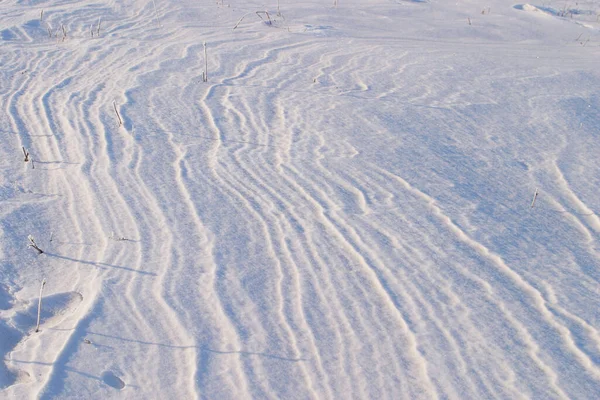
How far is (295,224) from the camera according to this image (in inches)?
131

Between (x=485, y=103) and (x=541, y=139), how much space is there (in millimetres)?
785

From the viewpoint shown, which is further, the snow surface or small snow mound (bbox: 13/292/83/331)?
small snow mound (bbox: 13/292/83/331)

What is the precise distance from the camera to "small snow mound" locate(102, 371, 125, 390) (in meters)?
2.21

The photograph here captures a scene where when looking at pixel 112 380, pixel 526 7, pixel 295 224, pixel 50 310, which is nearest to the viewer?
pixel 112 380

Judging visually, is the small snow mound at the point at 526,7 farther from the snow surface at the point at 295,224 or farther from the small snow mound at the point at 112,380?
the small snow mound at the point at 112,380

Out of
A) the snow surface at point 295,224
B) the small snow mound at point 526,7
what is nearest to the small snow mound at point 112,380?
the snow surface at point 295,224

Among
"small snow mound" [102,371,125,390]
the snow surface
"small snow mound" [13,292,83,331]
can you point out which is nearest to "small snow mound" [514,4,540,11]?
the snow surface

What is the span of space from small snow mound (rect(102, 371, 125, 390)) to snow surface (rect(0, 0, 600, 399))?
0.01 meters

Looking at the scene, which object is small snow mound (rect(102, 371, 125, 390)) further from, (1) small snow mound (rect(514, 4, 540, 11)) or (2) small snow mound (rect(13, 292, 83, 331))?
(1) small snow mound (rect(514, 4, 540, 11))

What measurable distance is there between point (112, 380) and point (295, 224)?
1386mm

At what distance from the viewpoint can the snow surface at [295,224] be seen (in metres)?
2.36

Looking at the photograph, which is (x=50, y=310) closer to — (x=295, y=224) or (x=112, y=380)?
(x=112, y=380)

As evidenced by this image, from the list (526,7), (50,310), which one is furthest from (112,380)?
(526,7)

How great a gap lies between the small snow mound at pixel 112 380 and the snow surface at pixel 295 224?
0.01 m
